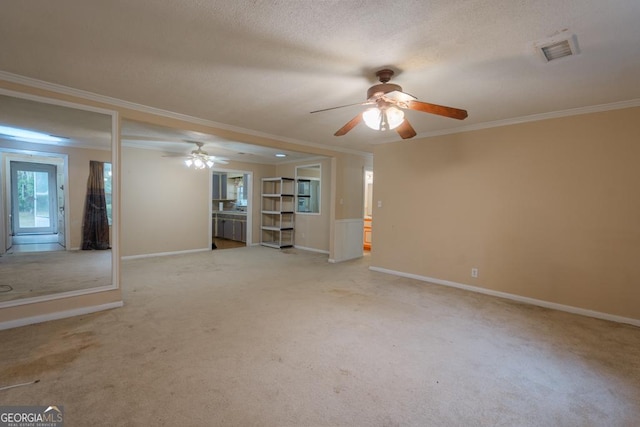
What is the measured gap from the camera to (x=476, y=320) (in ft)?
10.1

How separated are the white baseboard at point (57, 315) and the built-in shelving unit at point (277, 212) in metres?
4.46

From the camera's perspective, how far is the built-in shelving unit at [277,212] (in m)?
7.64

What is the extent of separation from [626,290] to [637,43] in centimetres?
256

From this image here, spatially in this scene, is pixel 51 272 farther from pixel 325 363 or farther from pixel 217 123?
pixel 325 363

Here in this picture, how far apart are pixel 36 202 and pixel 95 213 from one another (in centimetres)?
61

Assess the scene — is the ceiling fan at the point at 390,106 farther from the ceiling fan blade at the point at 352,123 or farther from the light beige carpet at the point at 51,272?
the light beige carpet at the point at 51,272

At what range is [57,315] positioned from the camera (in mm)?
2920

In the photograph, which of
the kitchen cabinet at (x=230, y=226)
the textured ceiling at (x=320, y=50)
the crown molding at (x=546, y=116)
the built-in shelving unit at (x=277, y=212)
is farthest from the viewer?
the kitchen cabinet at (x=230, y=226)

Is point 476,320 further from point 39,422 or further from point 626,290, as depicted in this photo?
point 39,422

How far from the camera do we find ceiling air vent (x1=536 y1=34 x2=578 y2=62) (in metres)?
1.86

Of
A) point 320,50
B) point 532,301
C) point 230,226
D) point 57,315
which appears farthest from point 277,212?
point 320,50

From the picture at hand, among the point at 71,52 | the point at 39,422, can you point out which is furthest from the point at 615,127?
the point at 39,422

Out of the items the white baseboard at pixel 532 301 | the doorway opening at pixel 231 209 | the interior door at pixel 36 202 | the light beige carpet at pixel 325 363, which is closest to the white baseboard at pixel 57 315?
the light beige carpet at pixel 325 363

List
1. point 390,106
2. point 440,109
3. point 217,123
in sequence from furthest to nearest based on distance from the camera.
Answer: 1. point 217,123
2. point 390,106
3. point 440,109
